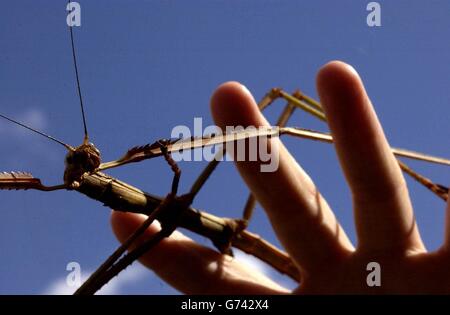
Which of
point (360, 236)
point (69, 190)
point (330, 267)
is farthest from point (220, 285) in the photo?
point (69, 190)

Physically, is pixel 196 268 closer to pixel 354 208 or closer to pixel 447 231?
pixel 354 208

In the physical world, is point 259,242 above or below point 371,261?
above

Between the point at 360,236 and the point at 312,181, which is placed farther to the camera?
the point at 312,181

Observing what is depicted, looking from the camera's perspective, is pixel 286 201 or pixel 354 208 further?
pixel 286 201

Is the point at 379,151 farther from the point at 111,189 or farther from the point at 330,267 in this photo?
the point at 111,189

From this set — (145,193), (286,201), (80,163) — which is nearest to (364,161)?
(286,201)
